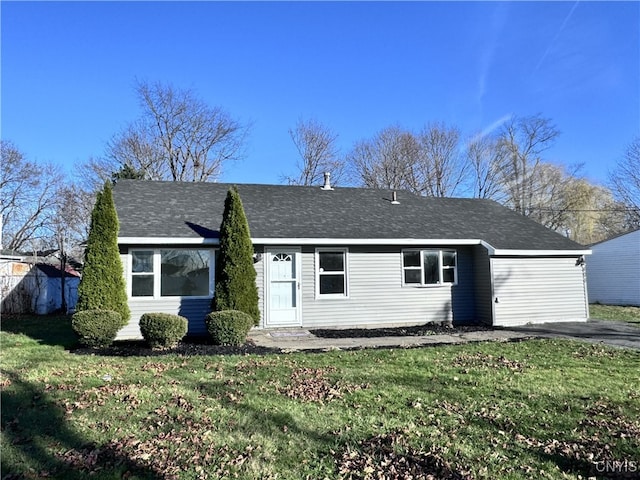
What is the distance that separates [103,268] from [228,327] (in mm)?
3102

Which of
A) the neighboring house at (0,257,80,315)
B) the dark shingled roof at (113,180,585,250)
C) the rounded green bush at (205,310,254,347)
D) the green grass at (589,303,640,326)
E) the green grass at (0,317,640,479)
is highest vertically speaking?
the dark shingled roof at (113,180,585,250)

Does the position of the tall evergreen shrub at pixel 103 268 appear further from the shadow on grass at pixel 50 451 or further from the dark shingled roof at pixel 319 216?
the shadow on grass at pixel 50 451

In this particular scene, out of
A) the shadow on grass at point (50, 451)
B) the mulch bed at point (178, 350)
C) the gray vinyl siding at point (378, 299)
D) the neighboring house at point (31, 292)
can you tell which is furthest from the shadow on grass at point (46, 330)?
the gray vinyl siding at point (378, 299)

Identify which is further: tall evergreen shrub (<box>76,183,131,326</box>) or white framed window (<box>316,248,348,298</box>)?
white framed window (<box>316,248,348,298</box>)

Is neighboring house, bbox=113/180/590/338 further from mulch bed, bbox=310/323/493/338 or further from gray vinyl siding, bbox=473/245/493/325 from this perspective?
mulch bed, bbox=310/323/493/338

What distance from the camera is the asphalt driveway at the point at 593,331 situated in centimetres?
994

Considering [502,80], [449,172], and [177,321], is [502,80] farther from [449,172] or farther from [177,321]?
[177,321]

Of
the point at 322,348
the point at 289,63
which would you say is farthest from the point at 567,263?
the point at 289,63

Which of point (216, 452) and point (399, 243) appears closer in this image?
point (216, 452)

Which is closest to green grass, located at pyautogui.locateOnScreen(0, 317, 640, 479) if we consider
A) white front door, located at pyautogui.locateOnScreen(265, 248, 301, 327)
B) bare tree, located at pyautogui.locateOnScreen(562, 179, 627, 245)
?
white front door, located at pyautogui.locateOnScreen(265, 248, 301, 327)

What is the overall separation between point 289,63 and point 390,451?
12.9 m

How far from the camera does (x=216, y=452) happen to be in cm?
381

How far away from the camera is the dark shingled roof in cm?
1186

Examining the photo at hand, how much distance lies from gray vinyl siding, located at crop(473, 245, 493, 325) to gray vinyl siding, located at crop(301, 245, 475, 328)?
298 mm
